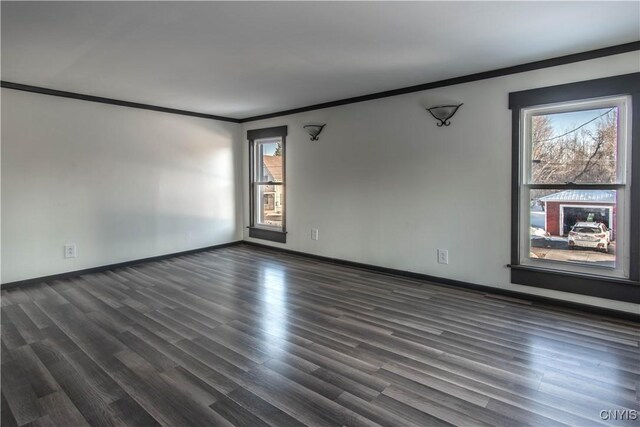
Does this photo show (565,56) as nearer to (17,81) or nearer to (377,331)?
(377,331)

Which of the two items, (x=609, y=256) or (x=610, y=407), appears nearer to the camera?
(x=610, y=407)

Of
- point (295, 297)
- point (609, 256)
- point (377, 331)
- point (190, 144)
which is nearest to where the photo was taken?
point (377, 331)

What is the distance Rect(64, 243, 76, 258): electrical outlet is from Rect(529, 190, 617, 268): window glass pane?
5.24 m

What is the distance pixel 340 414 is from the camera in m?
1.89

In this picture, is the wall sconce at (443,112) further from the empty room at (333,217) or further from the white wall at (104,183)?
the white wall at (104,183)

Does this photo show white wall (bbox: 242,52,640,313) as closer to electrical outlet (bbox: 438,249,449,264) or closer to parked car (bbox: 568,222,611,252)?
electrical outlet (bbox: 438,249,449,264)

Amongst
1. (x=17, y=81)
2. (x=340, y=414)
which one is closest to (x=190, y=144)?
(x=17, y=81)

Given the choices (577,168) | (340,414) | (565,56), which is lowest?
(340,414)

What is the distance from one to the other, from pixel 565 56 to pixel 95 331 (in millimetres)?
4646

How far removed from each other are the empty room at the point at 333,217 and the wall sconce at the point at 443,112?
54mm

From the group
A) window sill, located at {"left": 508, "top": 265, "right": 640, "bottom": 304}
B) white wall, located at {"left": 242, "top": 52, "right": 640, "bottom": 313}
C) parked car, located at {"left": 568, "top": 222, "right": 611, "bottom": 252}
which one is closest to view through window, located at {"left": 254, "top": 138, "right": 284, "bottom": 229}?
white wall, located at {"left": 242, "top": 52, "right": 640, "bottom": 313}

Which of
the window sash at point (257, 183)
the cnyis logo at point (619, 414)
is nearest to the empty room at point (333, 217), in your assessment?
the cnyis logo at point (619, 414)

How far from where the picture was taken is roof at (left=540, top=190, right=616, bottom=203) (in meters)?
3.17

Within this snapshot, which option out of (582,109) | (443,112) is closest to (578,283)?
(582,109)
